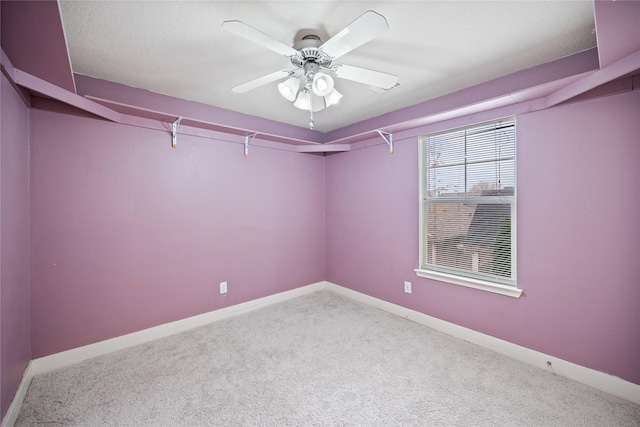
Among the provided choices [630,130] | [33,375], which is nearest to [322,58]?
[630,130]

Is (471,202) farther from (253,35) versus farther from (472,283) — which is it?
(253,35)

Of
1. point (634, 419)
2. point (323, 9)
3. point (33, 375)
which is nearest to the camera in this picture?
point (323, 9)

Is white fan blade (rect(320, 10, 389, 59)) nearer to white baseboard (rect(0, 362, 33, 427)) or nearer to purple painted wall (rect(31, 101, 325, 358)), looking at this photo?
purple painted wall (rect(31, 101, 325, 358))

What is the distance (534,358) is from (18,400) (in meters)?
3.61

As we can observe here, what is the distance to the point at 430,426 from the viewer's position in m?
1.54

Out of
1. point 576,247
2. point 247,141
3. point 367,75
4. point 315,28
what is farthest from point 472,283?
point 247,141

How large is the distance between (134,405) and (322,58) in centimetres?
248

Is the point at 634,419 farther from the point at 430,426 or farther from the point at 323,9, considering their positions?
the point at 323,9

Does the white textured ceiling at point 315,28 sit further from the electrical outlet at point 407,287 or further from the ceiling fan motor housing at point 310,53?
the electrical outlet at point 407,287

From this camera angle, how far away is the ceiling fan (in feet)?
4.01

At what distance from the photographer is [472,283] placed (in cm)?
245

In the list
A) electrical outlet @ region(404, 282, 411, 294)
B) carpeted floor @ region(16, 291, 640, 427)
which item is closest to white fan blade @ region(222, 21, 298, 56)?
carpeted floor @ region(16, 291, 640, 427)

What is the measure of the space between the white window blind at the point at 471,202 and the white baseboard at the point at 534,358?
20.4 inches

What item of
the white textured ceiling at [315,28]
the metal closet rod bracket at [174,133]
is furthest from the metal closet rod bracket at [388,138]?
the metal closet rod bracket at [174,133]
